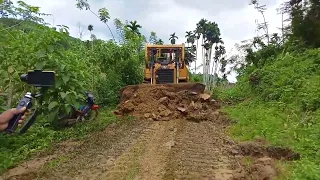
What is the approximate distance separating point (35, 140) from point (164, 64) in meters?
8.85

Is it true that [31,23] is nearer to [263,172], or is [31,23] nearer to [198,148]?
[198,148]

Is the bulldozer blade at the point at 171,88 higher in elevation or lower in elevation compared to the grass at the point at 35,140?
higher

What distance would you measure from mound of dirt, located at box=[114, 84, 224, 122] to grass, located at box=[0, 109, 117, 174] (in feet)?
6.07

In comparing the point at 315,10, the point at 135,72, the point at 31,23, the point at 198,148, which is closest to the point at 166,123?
the point at 198,148

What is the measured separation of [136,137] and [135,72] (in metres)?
8.82

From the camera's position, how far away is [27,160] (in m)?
5.82

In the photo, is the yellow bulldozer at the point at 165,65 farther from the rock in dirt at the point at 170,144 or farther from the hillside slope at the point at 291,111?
the rock in dirt at the point at 170,144

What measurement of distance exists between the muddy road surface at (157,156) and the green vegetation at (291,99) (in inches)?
15.3

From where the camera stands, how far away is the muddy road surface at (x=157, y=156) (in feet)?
16.0

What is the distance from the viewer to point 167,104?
11188 millimetres

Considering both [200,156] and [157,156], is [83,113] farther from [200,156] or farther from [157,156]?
[200,156]

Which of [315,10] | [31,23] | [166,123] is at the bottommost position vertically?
[166,123]

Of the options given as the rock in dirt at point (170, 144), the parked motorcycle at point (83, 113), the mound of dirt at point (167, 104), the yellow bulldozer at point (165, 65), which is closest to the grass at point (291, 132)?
the mound of dirt at point (167, 104)

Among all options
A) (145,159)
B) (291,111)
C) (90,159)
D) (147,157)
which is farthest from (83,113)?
(291,111)
